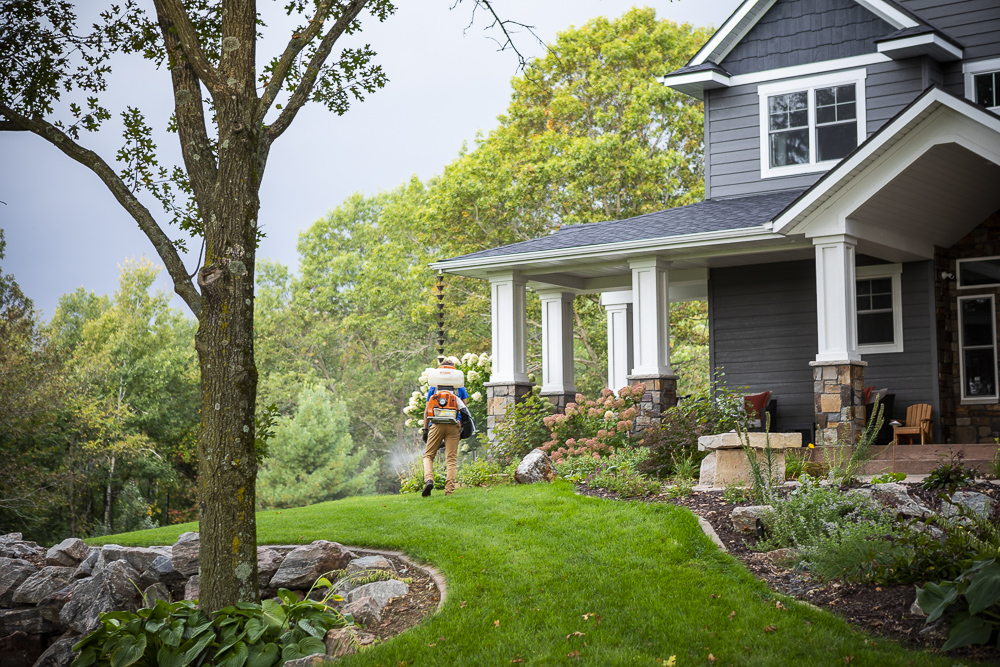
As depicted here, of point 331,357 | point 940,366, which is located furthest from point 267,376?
point 940,366

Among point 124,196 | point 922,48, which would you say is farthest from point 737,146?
point 124,196

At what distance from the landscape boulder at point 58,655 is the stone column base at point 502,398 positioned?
6.53 metres

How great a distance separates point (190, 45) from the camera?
5.75 metres

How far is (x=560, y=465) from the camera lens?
10398 millimetres

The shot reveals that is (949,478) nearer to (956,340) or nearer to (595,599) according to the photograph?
(595,599)

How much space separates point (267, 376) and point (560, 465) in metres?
28.1

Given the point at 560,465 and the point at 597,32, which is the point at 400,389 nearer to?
the point at 597,32

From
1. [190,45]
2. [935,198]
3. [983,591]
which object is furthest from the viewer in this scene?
[935,198]

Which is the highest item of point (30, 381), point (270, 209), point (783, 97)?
point (270, 209)

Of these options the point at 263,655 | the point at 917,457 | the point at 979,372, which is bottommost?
the point at 263,655

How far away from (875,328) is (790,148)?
2911mm

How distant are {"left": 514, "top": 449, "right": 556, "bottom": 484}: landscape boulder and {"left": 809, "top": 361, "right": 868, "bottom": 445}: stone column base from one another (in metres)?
3.05

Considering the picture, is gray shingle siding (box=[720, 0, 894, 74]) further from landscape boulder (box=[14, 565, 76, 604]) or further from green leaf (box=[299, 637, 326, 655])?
landscape boulder (box=[14, 565, 76, 604])

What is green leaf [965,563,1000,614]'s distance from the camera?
4344mm
